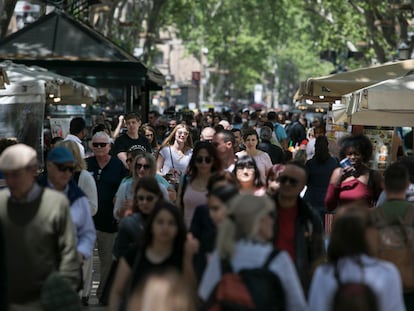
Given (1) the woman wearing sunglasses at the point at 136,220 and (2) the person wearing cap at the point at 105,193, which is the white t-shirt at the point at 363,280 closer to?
(1) the woman wearing sunglasses at the point at 136,220

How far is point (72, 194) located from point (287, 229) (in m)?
1.48

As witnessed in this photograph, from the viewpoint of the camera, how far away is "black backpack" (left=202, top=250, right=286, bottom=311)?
5.76 metres

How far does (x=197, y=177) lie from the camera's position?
9.42 metres

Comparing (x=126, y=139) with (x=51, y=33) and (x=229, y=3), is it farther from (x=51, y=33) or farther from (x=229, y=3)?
(x=229, y=3)

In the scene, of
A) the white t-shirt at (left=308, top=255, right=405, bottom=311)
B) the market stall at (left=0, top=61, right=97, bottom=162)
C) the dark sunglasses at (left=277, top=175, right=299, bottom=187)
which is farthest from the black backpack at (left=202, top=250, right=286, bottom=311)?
the market stall at (left=0, top=61, right=97, bottom=162)

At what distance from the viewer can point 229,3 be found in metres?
71.9

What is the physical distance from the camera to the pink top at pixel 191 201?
9094 mm

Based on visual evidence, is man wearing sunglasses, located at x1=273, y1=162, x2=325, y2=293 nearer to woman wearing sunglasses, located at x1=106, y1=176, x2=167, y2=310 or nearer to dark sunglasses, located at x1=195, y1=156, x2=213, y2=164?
woman wearing sunglasses, located at x1=106, y1=176, x2=167, y2=310

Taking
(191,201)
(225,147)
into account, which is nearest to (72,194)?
(191,201)

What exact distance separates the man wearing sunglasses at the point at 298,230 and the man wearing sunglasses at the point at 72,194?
4.00 ft

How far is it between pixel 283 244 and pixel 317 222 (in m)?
0.30

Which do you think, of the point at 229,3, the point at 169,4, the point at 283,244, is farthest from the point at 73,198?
the point at 229,3

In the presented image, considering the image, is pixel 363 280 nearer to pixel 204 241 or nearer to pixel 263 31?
pixel 204 241

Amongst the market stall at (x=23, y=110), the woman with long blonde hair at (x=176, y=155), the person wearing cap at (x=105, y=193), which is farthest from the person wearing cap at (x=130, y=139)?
the person wearing cap at (x=105, y=193)
